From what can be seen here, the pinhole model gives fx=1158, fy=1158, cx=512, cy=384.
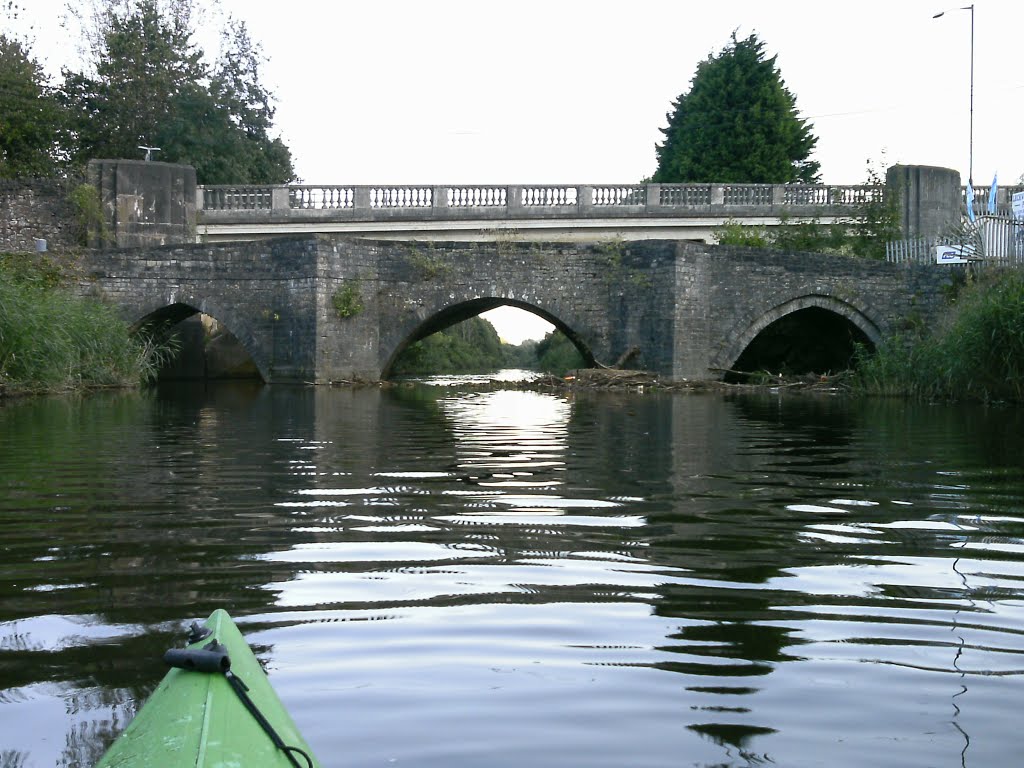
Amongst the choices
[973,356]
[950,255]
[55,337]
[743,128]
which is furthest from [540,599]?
[743,128]

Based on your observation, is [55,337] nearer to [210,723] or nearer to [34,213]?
[34,213]

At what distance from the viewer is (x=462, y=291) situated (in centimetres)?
2195

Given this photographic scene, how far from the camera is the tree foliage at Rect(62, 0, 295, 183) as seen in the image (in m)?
30.6

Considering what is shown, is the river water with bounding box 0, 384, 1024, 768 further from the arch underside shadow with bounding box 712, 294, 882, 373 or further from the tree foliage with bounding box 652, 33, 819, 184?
the tree foliage with bounding box 652, 33, 819, 184

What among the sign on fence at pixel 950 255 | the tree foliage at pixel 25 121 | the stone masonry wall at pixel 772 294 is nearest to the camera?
the stone masonry wall at pixel 772 294

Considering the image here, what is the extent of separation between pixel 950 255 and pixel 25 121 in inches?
890

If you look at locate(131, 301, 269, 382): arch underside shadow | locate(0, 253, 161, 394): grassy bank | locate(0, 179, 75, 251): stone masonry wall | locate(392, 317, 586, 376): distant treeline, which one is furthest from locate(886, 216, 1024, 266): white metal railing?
locate(0, 179, 75, 251): stone masonry wall

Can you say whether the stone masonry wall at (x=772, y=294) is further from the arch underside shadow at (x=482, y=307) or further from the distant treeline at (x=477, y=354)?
the distant treeline at (x=477, y=354)

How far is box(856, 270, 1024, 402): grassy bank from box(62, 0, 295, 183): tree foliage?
729 inches

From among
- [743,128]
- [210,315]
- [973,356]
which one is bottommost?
[973,356]

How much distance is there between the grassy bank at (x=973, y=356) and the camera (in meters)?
15.7

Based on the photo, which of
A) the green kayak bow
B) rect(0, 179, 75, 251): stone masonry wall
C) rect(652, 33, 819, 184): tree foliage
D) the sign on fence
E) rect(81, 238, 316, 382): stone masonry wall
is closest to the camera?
the green kayak bow

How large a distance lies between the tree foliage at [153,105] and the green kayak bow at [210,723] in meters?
29.6

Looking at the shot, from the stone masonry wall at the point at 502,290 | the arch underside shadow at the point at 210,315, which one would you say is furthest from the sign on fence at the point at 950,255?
the arch underside shadow at the point at 210,315
